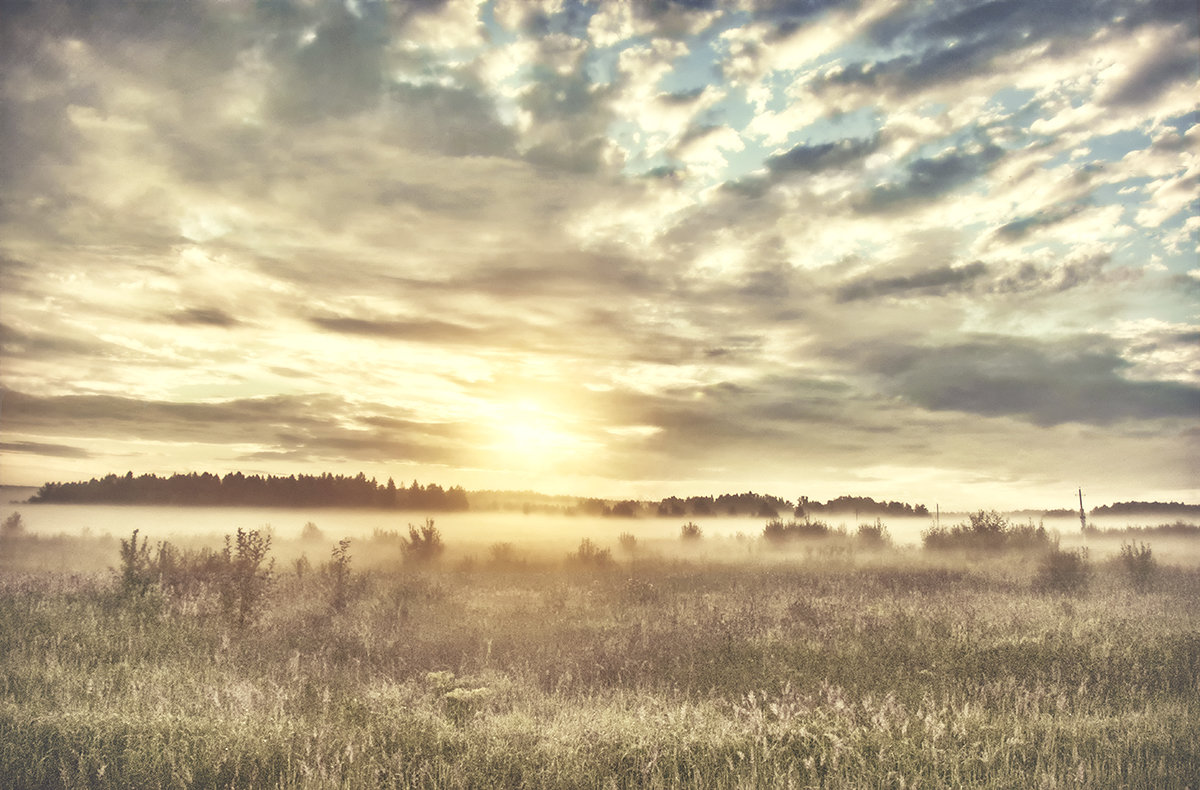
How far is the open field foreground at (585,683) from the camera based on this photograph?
6.65 metres

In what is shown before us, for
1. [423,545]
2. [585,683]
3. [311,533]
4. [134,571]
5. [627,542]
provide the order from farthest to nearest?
[311,533], [627,542], [423,545], [134,571], [585,683]

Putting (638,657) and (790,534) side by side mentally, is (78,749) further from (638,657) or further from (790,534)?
(790,534)

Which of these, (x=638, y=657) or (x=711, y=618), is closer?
(x=638, y=657)

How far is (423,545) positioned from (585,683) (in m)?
24.1

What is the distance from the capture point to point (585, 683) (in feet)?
36.3

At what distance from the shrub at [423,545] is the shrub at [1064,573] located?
25268mm

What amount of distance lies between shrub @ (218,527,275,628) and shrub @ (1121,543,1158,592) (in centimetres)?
2663

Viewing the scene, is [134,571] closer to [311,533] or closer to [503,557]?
[503,557]

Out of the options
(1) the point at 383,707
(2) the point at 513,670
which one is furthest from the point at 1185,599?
(1) the point at 383,707

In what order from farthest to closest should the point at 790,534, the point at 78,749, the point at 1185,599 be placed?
1. the point at 790,534
2. the point at 1185,599
3. the point at 78,749

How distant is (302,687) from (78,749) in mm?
2747

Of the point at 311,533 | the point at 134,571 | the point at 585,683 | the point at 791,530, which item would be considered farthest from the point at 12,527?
the point at 791,530

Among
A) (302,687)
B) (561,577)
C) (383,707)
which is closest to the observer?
(383,707)

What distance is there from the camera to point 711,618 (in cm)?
1588
